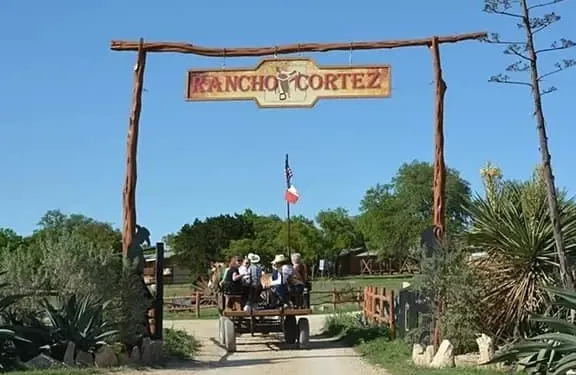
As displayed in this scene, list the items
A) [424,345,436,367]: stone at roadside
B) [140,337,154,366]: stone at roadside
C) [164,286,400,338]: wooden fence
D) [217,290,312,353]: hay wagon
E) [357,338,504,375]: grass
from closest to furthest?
[357,338,504,375]: grass
[424,345,436,367]: stone at roadside
[140,337,154,366]: stone at roadside
[217,290,312,353]: hay wagon
[164,286,400,338]: wooden fence

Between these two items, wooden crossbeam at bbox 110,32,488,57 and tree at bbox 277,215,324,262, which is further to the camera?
tree at bbox 277,215,324,262

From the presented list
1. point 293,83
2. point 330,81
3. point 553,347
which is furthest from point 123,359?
point 553,347

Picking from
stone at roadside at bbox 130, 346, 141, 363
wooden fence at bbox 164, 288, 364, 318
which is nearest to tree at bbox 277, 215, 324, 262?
wooden fence at bbox 164, 288, 364, 318

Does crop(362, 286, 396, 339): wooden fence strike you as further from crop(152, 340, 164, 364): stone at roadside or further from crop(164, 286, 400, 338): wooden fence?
crop(152, 340, 164, 364): stone at roadside

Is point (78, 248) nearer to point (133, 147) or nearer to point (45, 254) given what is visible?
point (45, 254)

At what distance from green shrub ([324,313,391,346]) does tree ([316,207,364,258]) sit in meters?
75.0

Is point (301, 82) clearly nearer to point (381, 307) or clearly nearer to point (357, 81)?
point (357, 81)

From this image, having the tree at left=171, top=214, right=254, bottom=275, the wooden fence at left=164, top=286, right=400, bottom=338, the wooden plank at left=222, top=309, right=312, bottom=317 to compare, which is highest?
the tree at left=171, top=214, right=254, bottom=275

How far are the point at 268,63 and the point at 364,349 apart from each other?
630cm

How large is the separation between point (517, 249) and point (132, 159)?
7875 millimetres

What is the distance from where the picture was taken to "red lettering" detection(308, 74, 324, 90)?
59.6ft

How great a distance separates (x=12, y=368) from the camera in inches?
572

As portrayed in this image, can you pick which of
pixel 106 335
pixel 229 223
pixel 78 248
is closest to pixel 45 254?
pixel 78 248

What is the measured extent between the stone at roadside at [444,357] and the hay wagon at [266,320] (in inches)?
214
